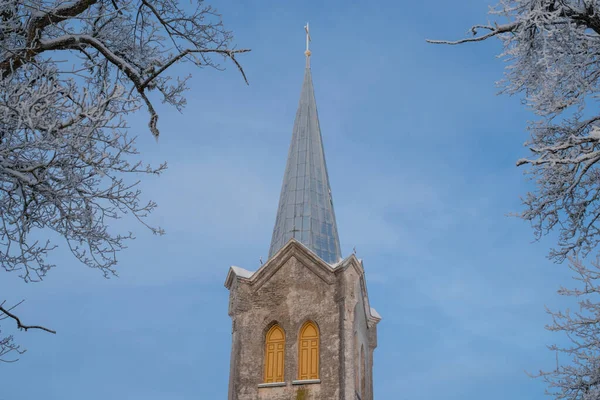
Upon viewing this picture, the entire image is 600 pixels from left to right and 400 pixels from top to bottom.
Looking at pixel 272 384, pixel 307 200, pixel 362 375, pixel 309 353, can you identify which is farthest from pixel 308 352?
pixel 307 200

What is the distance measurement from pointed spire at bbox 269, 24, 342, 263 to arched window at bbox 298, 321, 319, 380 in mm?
2746

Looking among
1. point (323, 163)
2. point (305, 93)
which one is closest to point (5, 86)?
point (323, 163)

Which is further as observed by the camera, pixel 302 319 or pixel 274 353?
pixel 302 319

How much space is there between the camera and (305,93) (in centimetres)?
3052

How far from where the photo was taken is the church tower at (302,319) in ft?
72.5

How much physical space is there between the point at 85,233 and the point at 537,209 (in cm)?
522

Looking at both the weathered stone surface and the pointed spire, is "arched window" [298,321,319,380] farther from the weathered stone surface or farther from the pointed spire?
the pointed spire

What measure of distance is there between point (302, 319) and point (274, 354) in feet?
4.04

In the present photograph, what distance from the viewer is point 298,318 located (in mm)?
23094

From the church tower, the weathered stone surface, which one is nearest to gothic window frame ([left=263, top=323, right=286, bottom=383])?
the church tower

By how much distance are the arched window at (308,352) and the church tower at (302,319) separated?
1.1 inches

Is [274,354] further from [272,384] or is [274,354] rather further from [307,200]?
[307,200]

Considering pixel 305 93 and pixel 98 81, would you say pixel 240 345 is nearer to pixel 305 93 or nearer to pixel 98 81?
pixel 305 93

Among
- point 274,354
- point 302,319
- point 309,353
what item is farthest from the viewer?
point 302,319
